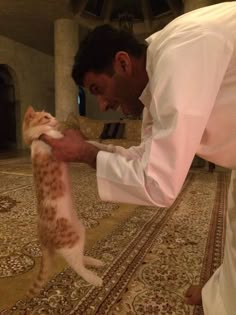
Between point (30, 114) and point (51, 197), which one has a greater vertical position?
point (30, 114)

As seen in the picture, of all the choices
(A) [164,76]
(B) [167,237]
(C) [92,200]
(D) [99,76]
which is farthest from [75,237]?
(C) [92,200]

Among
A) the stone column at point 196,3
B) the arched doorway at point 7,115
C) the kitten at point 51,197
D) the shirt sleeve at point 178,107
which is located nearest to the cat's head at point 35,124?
the kitten at point 51,197

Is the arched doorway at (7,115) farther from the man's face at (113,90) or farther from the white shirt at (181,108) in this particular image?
the white shirt at (181,108)

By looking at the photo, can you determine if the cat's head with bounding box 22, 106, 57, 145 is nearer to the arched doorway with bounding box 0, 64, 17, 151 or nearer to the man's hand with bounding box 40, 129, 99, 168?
the man's hand with bounding box 40, 129, 99, 168

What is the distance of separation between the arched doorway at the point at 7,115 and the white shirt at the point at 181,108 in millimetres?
9545

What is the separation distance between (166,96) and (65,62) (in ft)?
22.9

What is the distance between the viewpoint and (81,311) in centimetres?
147

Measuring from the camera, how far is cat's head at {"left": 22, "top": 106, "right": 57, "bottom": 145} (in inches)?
46.9

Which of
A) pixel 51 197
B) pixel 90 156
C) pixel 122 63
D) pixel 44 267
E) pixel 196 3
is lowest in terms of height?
pixel 44 267

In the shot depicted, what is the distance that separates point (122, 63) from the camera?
1096 mm

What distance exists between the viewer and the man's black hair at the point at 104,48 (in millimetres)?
1104

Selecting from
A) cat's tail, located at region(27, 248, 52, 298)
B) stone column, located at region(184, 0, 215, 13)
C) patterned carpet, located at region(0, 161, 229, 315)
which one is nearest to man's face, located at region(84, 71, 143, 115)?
cat's tail, located at region(27, 248, 52, 298)

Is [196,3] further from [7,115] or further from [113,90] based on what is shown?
[7,115]

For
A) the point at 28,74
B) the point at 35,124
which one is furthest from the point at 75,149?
the point at 28,74
